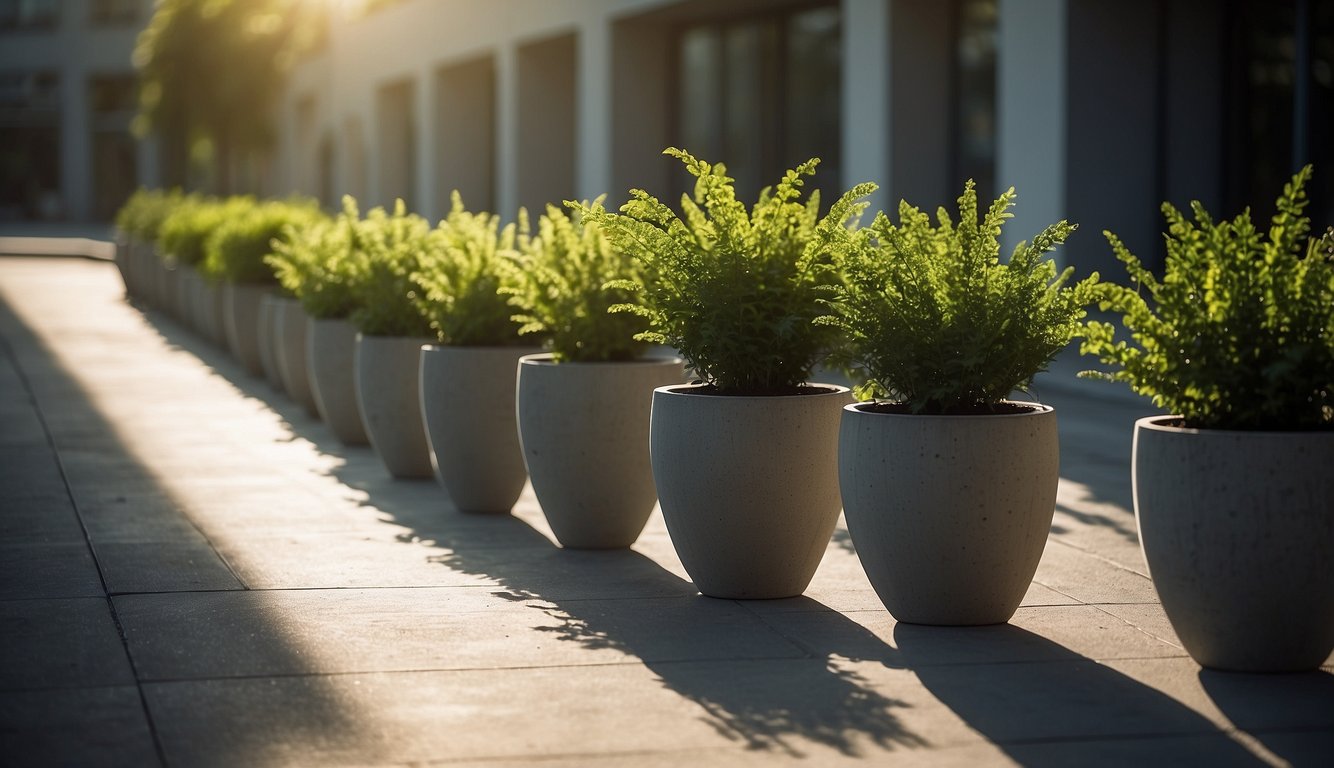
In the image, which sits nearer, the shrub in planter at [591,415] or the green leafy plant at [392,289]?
the shrub in planter at [591,415]

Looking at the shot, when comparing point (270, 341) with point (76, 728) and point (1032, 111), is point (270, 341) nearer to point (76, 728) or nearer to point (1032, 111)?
point (1032, 111)

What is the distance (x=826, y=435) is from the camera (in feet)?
23.7

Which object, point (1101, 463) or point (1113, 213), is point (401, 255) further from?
point (1113, 213)

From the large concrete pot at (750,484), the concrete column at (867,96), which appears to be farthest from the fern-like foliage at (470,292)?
the concrete column at (867,96)

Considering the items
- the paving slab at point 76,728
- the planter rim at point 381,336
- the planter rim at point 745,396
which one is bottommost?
the paving slab at point 76,728

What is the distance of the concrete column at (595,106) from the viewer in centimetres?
2744

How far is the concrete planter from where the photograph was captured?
→ 17.8 metres

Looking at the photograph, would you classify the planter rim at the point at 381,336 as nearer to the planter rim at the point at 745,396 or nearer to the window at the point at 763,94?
the planter rim at the point at 745,396

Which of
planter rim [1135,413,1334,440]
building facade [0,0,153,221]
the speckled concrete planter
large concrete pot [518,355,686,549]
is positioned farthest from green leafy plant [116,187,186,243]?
building facade [0,0,153,221]

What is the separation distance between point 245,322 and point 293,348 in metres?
3.45

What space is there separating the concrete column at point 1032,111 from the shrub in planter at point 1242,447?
11.9 m

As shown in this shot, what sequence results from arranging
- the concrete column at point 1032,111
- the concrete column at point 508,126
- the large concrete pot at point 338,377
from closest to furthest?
1. the large concrete pot at point 338,377
2. the concrete column at point 1032,111
3. the concrete column at point 508,126

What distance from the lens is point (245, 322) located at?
18.0 m

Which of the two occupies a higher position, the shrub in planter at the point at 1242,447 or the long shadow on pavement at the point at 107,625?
the shrub in planter at the point at 1242,447
